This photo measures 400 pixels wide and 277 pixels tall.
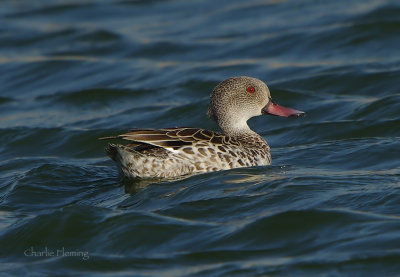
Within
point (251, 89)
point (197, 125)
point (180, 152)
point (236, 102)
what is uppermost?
point (251, 89)

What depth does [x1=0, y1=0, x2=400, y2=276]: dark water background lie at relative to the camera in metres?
7.85

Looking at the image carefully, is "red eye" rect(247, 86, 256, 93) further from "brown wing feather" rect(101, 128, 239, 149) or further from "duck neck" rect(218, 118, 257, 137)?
"brown wing feather" rect(101, 128, 239, 149)

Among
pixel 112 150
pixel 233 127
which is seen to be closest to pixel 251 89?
pixel 233 127

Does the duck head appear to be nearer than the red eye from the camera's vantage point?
Yes

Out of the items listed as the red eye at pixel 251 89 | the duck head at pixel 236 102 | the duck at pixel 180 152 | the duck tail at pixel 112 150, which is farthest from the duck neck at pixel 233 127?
the duck tail at pixel 112 150

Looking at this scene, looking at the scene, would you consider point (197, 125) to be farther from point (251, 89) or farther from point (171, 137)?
point (171, 137)

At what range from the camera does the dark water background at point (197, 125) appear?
785cm

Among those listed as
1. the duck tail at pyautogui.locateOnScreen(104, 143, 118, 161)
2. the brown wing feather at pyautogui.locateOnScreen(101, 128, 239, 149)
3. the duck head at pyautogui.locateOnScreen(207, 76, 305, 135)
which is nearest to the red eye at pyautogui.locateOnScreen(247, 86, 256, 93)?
the duck head at pyautogui.locateOnScreen(207, 76, 305, 135)

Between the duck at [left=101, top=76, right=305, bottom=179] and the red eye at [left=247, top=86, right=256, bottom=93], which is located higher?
the red eye at [left=247, top=86, right=256, bottom=93]

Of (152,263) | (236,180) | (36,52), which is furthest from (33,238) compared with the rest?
(36,52)

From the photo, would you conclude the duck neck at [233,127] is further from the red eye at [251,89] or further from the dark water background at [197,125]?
the dark water background at [197,125]

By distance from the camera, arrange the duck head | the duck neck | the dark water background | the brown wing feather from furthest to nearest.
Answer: the duck neck < the duck head < the brown wing feather < the dark water background

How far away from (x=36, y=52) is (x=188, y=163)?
905 cm

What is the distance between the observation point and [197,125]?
13.0 meters
